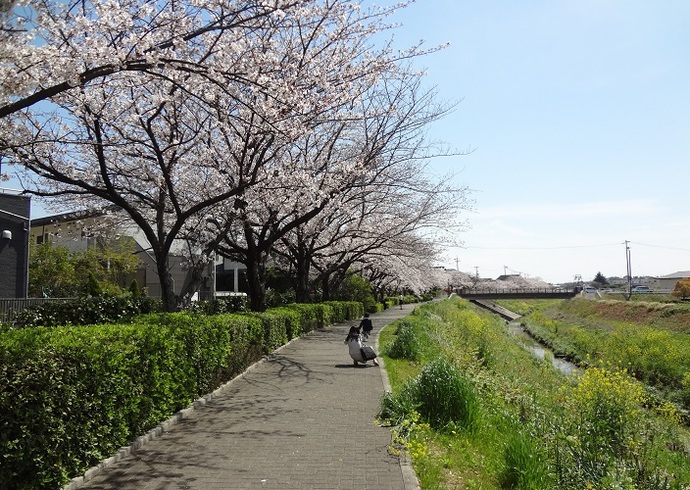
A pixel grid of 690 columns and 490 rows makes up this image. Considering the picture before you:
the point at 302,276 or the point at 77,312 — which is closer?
the point at 77,312

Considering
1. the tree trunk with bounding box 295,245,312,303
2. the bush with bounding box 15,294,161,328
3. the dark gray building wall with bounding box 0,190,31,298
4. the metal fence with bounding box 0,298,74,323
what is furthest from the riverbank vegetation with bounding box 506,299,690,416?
the dark gray building wall with bounding box 0,190,31,298

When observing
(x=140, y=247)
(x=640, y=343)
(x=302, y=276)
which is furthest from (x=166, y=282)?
(x=140, y=247)

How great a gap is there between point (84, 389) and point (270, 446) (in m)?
2.29

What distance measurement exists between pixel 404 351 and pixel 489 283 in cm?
11235

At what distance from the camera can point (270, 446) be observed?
6809 millimetres

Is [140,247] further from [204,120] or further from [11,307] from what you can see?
[204,120]

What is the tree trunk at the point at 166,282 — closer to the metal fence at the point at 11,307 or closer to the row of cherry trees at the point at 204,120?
the row of cherry trees at the point at 204,120

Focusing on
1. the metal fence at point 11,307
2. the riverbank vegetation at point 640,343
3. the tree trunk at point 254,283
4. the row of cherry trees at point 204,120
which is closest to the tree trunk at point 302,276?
the row of cherry trees at point 204,120

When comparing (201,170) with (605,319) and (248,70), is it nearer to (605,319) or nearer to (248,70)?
(248,70)

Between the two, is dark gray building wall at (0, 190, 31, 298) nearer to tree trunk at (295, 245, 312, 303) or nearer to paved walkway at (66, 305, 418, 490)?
tree trunk at (295, 245, 312, 303)

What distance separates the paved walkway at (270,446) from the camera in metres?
5.54

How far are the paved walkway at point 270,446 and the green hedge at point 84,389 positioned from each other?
30 cm

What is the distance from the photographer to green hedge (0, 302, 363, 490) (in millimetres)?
4715

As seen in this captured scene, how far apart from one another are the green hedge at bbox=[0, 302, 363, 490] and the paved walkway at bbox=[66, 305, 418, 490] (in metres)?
0.30
